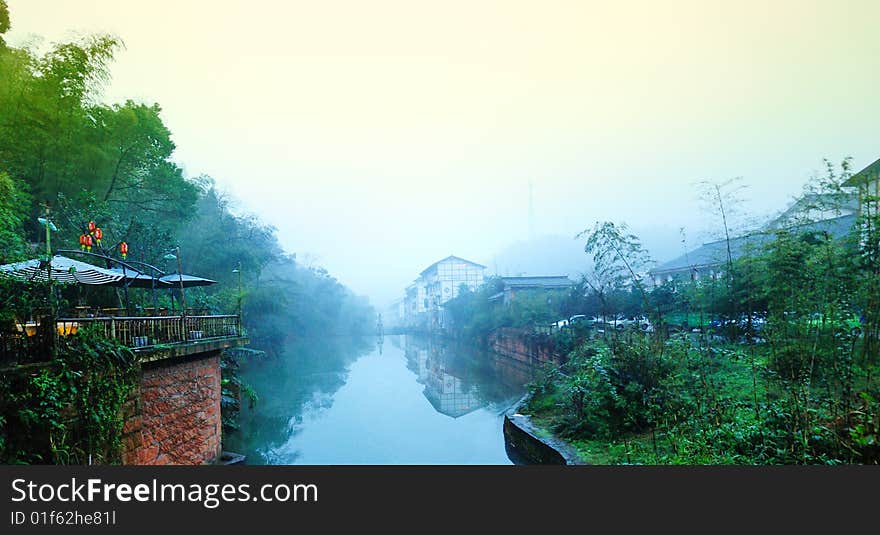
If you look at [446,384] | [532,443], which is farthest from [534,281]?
[532,443]

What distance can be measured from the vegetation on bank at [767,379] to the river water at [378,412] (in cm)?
221

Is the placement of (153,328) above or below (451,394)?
above

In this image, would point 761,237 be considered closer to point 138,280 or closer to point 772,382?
point 772,382

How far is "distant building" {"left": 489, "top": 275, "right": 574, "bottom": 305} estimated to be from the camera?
73.9 feet

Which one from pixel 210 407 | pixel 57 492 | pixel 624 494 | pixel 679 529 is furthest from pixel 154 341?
pixel 679 529

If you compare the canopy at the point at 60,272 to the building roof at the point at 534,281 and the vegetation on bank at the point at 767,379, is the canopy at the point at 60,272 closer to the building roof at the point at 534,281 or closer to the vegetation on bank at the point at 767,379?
the vegetation on bank at the point at 767,379

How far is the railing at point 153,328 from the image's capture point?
4.15 meters

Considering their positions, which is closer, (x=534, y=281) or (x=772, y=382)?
(x=772, y=382)

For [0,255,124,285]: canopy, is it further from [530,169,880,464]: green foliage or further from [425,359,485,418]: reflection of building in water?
[425,359,485,418]: reflection of building in water

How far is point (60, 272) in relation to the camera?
4961 millimetres

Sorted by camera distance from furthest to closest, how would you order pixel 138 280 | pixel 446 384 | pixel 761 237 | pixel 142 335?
pixel 446 384 → pixel 761 237 → pixel 138 280 → pixel 142 335

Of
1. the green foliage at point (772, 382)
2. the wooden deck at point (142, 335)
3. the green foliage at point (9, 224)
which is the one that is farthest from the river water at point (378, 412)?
the green foliage at point (9, 224)

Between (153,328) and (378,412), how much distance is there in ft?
24.5

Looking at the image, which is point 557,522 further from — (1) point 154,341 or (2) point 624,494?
(1) point 154,341
